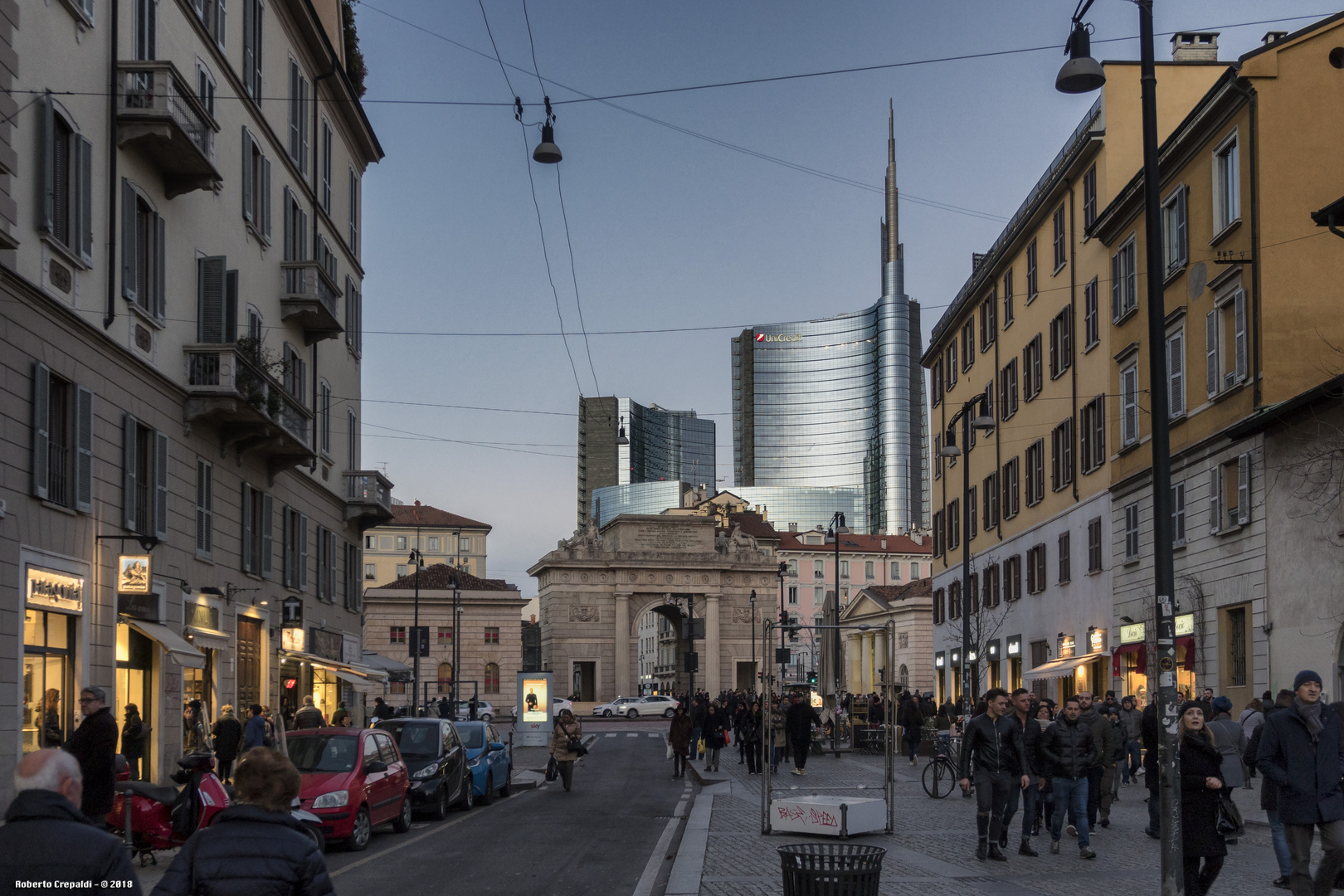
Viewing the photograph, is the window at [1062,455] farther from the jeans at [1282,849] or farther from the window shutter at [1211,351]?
the jeans at [1282,849]

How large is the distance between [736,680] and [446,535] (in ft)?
129

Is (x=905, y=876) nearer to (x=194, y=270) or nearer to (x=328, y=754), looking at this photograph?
(x=328, y=754)

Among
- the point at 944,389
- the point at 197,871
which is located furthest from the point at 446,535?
the point at 197,871

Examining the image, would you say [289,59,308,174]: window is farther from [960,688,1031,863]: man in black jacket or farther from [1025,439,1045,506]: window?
[960,688,1031,863]: man in black jacket

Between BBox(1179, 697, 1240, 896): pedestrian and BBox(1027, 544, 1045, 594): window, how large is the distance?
109 ft

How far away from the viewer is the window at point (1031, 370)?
147 feet

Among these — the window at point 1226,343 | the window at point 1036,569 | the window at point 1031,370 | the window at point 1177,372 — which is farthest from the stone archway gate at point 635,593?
the window at point 1226,343

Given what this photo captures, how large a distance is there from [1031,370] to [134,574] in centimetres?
3024

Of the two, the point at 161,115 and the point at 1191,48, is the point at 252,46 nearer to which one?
the point at 161,115

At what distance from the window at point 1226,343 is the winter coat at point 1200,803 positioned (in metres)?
18.5

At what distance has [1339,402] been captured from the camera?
2405 centimetres

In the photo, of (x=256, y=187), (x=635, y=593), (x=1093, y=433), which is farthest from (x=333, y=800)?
(x=635, y=593)

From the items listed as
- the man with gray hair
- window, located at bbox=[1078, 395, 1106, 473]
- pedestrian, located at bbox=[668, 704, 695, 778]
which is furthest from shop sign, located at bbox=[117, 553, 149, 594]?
window, located at bbox=[1078, 395, 1106, 473]

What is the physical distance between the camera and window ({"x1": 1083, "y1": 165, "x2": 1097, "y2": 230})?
3888cm
